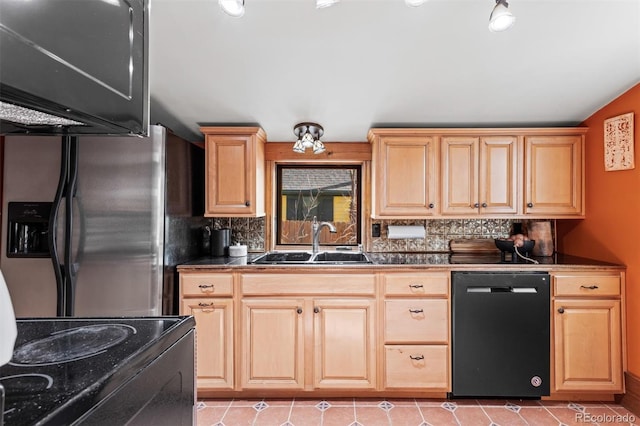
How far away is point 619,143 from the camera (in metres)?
2.17

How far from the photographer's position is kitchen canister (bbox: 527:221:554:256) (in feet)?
8.58

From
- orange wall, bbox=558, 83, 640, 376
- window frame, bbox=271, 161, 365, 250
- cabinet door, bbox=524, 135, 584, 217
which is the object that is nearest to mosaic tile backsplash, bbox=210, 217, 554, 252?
window frame, bbox=271, 161, 365, 250

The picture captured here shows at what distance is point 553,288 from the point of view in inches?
84.0

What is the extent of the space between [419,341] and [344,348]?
19.8 inches

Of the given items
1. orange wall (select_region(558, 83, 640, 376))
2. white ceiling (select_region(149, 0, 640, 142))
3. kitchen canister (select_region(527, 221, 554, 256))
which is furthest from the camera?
kitchen canister (select_region(527, 221, 554, 256))

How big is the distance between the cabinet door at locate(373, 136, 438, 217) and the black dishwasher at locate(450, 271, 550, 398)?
2.39 feet

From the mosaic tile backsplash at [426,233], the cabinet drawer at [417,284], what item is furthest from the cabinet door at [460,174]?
the cabinet drawer at [417,284]

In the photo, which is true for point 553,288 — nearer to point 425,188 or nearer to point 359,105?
point 425,188

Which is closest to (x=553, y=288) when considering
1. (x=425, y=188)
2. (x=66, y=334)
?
(x=425, y=188)

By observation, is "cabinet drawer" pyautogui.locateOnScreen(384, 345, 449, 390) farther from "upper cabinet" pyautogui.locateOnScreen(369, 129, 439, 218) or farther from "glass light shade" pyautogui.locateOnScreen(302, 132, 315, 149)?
"glass light shade" pyautogui.locateOnScreen(302, 132, 315, 149)

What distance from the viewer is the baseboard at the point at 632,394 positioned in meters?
2.04

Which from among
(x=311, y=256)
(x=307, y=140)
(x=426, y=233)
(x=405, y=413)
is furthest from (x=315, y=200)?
(x=405, y=413)

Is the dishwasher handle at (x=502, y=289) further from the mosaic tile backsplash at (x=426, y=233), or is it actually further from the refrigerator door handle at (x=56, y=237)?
the refrigerator door handle at (x=56, y=237)

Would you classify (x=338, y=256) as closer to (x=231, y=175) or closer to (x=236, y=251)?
(x=236, y=251)
